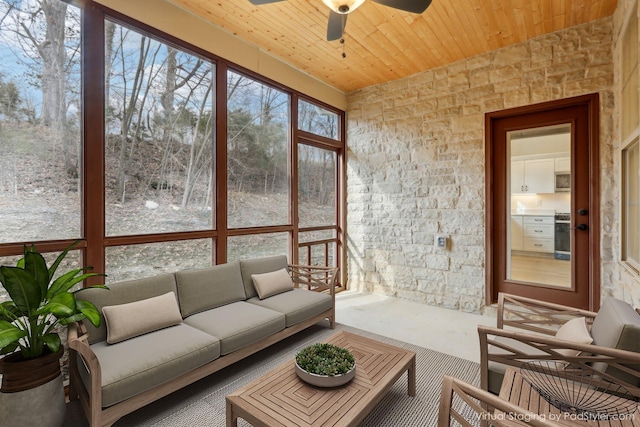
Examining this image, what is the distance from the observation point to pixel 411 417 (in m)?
1.91

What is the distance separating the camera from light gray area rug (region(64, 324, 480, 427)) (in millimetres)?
1878

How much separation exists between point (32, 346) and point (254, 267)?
5.97ft

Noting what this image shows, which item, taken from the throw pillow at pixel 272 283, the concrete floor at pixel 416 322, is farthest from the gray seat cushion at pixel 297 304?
the concrete floor at pixel 416 322

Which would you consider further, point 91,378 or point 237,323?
point 237,323

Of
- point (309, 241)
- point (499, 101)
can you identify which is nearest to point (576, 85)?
point (499, 101)

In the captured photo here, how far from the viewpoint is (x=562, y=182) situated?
3.43 metres

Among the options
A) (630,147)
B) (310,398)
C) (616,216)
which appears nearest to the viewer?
(310,398)

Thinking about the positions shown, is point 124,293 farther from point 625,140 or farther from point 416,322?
point 625,140

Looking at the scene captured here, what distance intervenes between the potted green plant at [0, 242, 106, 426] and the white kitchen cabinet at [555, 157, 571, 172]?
15.2ft

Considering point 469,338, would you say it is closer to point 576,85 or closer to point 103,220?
point 576,85

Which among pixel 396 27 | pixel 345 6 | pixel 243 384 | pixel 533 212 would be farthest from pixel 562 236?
pixel 243 384

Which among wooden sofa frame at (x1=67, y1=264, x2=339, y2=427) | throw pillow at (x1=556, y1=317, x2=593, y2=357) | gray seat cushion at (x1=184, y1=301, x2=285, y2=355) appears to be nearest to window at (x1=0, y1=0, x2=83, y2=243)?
wooden sofa frame at (x1=67, y1=264, x2=339, y2=427)

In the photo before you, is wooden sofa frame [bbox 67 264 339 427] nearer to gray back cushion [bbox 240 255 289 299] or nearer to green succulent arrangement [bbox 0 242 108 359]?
green succulent arrangement [bbox 0 242 108 359]

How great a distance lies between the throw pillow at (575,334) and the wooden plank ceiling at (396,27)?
2.84 metres
